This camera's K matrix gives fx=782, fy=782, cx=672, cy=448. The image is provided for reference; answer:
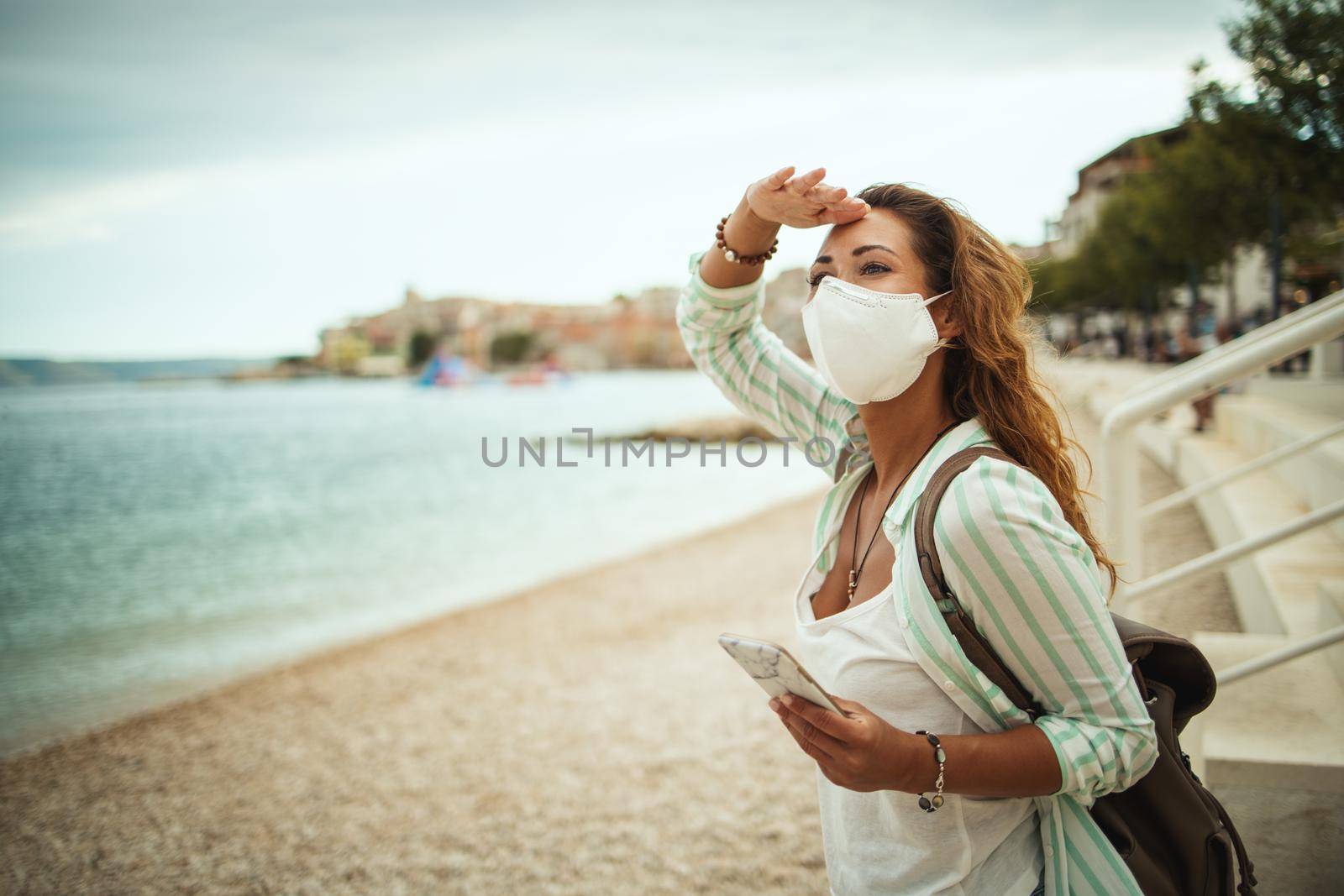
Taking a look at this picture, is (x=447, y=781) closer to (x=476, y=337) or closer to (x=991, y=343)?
(x=991, y=343)

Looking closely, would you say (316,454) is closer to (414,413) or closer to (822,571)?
(414,413)

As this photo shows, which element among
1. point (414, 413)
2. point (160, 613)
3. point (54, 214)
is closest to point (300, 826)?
point (160, 613)

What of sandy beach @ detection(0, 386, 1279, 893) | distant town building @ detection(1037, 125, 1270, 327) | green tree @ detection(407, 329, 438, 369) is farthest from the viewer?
green tree @ detection(407, 329, 438, 369)

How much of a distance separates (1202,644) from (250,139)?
33.3 m

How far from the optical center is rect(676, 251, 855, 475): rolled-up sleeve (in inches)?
71.6

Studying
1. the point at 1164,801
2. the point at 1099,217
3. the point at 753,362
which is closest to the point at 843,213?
the point at 753,362

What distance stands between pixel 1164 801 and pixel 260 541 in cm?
1797

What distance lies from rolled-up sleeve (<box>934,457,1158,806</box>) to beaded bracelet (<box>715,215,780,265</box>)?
790 millimetres

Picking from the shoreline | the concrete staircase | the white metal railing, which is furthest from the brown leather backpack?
the shoreline

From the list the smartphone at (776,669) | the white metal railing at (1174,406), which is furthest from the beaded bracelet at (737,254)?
the white metal railing at (1174,406)

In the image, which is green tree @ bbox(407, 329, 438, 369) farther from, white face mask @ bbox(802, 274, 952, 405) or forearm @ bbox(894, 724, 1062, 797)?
forearm @ bbox(894, 724, 1062, 797)

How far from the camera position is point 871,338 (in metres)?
1.37

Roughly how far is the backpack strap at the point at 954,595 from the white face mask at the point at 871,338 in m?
0.25

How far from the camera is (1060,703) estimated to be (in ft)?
3.75
